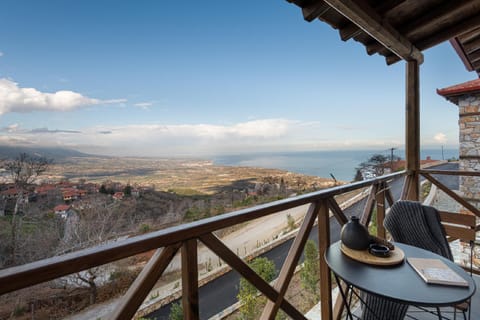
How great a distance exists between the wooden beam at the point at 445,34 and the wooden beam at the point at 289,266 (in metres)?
2.56

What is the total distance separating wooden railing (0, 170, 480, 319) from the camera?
2.28 feet

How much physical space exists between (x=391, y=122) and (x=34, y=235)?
1047cm

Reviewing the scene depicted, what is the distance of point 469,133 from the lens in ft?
14.0

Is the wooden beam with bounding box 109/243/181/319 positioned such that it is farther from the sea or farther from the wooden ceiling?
the sea

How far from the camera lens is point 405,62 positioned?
325cm

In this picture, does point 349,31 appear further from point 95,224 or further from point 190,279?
point 95,224

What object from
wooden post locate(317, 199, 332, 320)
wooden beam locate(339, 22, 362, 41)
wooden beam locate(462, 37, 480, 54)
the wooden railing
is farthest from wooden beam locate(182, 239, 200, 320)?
wooden beam locate(462, 37, 480, 54)

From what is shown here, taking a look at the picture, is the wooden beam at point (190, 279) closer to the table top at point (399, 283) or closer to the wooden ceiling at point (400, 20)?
the table top at point (399, 283)

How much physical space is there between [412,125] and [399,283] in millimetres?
2768

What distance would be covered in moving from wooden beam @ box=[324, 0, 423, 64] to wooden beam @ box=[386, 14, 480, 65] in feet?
0.30

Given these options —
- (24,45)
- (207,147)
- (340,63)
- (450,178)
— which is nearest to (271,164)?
(207,147)

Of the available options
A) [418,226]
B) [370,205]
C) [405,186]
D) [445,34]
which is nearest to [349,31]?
[445,34]

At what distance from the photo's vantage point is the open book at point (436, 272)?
1.19 metres

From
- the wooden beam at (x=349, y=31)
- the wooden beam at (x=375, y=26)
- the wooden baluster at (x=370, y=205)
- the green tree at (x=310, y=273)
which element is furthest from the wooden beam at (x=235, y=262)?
the wooden beam at (x=349, y=31)
